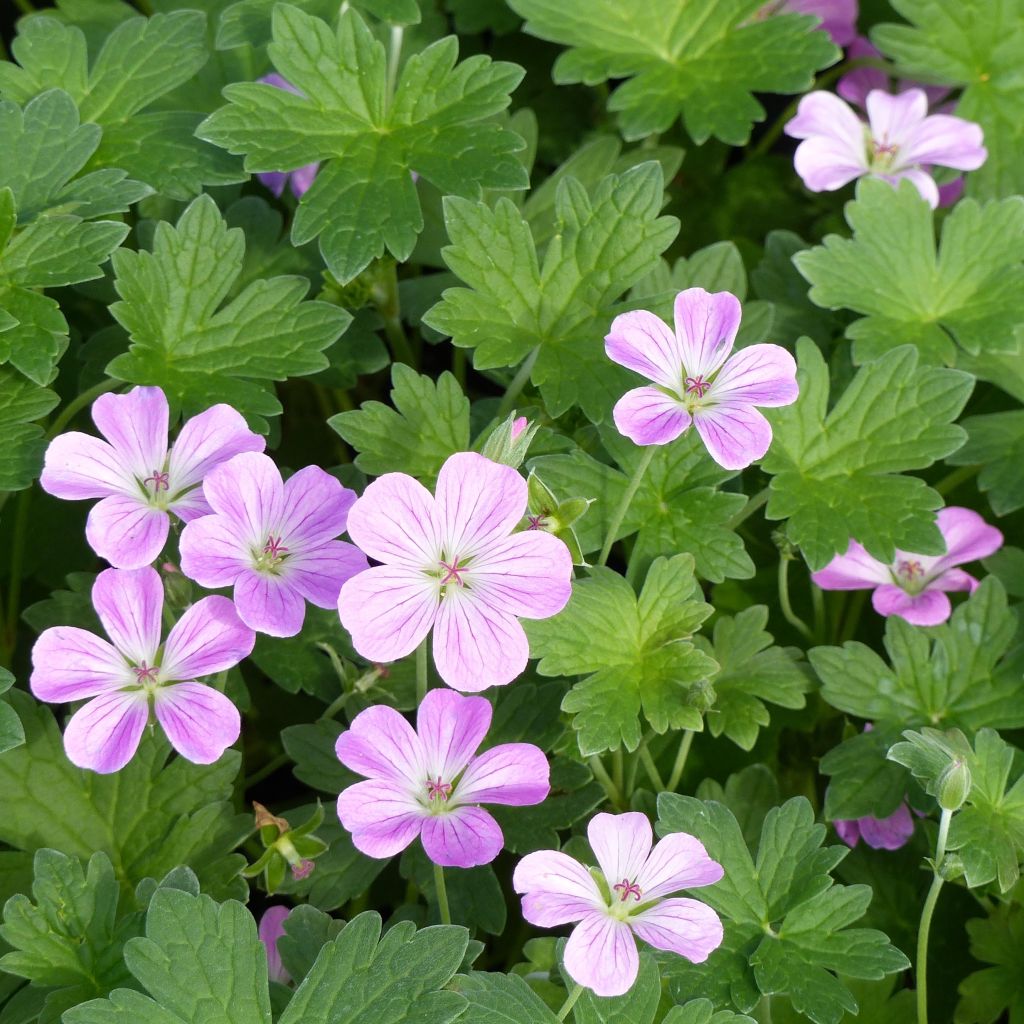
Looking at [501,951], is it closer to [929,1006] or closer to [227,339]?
[929,1006]

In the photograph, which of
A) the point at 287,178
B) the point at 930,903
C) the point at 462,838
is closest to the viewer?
the point at 462,838

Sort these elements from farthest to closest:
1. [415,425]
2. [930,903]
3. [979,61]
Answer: [979,61] < [415,425] < [930,903]

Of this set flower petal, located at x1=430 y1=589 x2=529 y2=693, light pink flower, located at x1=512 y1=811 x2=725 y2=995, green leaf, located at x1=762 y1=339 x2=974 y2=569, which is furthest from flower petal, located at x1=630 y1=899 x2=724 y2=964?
green leaf, located at x1=762 y1=339 x2=974 y2=569

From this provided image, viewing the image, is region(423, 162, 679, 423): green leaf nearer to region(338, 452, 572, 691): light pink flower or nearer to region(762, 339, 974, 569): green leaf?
region(762, 339, 974, 569): green leaf

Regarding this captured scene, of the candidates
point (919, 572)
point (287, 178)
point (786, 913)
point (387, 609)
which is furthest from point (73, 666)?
point (919, 572)

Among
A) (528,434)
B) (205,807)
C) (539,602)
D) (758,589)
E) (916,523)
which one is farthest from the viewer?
(758,589)

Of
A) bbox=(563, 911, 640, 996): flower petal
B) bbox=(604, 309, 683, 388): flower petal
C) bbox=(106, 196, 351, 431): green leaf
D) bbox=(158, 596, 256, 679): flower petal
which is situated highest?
bbox=(604, 309, 683, 388): flower petal

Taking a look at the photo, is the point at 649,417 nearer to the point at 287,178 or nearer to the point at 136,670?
the point at 136,670

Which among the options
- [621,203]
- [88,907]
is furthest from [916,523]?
[88,907]
